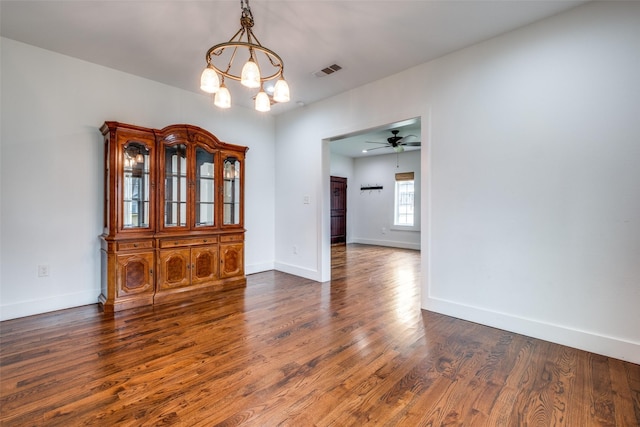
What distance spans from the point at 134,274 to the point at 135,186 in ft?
3.27

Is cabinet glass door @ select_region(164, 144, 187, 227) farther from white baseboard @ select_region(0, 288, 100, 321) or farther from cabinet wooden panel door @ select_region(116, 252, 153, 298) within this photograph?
white baseboard @ select_region(0, 288, 100, 321)

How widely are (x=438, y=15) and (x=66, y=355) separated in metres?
4.04

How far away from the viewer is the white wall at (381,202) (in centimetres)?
783

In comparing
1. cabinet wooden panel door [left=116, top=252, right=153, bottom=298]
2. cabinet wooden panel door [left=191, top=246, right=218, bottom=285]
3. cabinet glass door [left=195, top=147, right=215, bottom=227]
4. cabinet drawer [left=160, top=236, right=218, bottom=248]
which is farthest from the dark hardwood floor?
cabinet glass door [left=195, top=147, right=215, bottom=227]

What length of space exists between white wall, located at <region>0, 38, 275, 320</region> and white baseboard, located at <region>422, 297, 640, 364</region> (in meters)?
3.99

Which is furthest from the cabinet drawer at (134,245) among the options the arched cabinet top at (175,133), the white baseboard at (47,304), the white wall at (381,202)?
the white wall at (381,202)

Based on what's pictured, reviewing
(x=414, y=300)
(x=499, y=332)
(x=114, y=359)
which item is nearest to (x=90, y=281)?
(x=114, y=359)

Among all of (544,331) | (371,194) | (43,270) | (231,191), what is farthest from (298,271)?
(371,194)

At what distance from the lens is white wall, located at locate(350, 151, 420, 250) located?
7830 millimetres

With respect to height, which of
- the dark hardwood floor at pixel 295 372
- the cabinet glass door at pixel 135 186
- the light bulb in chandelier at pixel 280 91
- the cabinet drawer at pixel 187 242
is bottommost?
the dark hardwood floor at pixel 295 372

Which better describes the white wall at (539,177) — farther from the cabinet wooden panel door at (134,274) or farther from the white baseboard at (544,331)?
the cabinet wooden panel door at (134,274)

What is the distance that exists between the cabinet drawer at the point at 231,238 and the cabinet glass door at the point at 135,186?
0.94m

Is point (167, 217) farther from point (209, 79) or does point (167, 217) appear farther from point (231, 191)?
point (209, 79)

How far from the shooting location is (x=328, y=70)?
11.3 feet
